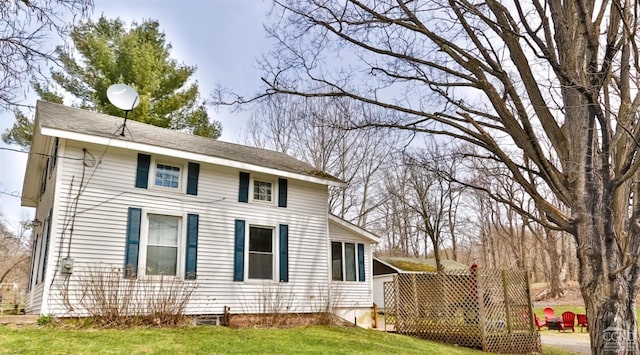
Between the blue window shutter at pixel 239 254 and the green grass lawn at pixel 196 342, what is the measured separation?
139 centimetres

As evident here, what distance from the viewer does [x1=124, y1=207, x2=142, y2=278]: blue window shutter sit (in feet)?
29.4

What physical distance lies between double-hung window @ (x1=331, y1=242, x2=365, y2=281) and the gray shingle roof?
2.00 meters

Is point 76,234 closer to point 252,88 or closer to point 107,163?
point 107,163

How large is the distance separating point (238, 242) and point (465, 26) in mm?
6981

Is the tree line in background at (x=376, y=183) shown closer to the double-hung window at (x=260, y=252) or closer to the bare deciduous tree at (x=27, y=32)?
the double-hung window at (x=260, y=252)

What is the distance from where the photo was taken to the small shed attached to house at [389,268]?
22.2 m

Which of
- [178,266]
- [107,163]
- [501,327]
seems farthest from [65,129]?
[501,327]

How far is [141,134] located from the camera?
35.2ft

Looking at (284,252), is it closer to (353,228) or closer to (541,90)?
(353,228)

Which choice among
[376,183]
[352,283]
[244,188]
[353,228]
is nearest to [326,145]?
[376,183]

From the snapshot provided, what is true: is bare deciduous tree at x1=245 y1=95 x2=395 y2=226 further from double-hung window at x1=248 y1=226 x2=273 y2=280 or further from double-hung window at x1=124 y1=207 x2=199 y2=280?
double-hung window at x1=124 y1=207 x2=199 y2=280

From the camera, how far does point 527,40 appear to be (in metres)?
5.78

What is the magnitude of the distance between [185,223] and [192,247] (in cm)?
55

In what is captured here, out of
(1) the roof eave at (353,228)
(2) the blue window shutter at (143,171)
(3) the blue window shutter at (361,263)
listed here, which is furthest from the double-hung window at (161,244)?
(3) the blue window shutter at (361,263)
